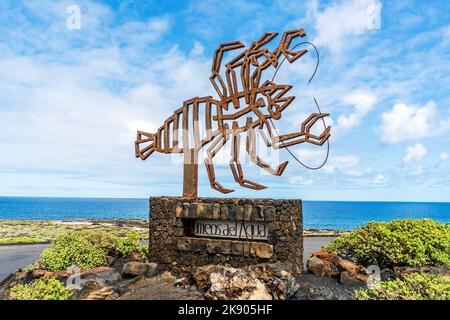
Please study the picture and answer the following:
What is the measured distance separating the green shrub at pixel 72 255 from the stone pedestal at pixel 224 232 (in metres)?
2.06

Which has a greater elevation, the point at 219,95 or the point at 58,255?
the point at 219,95

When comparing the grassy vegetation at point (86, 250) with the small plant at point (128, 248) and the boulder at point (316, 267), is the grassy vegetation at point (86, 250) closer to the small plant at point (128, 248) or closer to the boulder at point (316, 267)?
the small plant at point (128, 248)

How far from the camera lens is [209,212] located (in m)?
9.14

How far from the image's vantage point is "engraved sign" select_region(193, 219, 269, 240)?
8.75 meters

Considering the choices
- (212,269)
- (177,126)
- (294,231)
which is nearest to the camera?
(212,269)

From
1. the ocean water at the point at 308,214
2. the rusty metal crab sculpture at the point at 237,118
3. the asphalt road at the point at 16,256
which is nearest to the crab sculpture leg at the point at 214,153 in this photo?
the rusty metal crab sculpture at the point at 237,118

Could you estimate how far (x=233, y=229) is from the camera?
8.97 m

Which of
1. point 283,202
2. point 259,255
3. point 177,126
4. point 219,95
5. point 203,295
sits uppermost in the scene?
point 219,95

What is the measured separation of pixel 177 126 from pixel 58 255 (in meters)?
5.15

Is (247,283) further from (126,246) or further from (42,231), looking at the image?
(42,231)

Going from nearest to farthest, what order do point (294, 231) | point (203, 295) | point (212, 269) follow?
1. point (203, 295)
2. point (212, 269)
3. point (294, 231)
